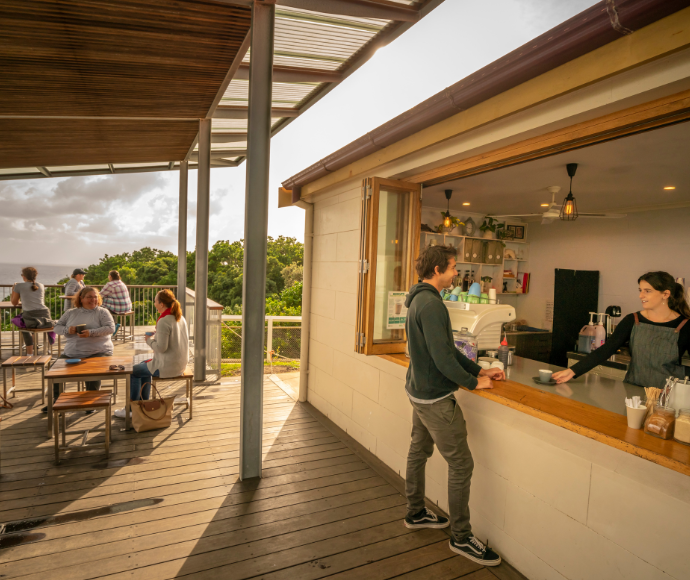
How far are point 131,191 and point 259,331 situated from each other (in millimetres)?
72562

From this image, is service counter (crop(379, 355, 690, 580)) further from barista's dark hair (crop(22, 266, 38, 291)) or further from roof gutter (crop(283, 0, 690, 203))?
barista's dark hair (crop(22, 266, 38, 291))

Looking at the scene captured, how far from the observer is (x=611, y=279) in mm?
5930

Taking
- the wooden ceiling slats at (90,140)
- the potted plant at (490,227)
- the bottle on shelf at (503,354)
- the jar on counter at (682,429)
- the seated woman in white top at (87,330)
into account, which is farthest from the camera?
the potted plant at (490,227)

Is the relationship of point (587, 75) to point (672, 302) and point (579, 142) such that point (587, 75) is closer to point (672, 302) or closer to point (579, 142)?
point (579, 142)

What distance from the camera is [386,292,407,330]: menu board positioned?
372 cm

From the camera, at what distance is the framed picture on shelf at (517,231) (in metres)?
6.90

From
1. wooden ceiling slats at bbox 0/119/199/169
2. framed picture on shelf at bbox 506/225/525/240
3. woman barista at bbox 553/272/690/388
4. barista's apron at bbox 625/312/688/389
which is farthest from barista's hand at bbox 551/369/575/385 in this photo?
wooden ceiling slats at bbox 0/119/199/169

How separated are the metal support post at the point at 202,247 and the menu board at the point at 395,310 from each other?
2.86 m

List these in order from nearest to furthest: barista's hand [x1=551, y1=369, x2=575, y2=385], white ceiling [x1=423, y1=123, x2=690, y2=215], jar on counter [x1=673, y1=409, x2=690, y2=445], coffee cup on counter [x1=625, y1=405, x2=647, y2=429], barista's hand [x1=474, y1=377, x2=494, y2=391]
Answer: jar on counter [x1=673, y1=409, x2=690, y2=445] → coffee cup on counter [x1=625, y1=405, x2=647, y2=429] → barista's hand [x1=474, y1=377, x2=494, y2=391] → barista's hand [x1=551, y1=369, x2=575, y2=385] → white ceiling [x1=423, y1=123, x2=690, y2=215]

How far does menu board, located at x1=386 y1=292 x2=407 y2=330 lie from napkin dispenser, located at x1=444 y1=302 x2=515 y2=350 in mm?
523

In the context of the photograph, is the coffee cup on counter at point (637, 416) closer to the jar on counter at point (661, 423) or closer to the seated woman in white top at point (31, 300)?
the jar on counter at point (661, 423)

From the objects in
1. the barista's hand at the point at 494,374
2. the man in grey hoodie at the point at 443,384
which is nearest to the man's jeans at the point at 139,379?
the man in grey hoodie at the point at 443,384

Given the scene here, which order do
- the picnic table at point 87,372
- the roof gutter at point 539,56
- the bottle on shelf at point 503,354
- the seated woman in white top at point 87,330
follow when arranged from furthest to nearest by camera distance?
1. the seated woman in white top at point 87,330
2. the picnic table at point 87,372
3. the bottle on shelf at point 503,354
4. the roof gutter at point 539,56

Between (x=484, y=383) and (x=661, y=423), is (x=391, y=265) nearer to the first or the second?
(x=484, y=383)
